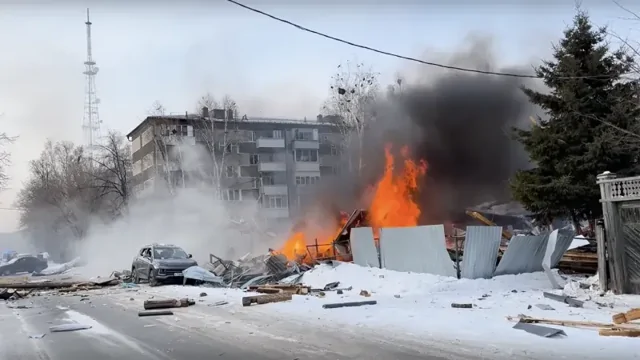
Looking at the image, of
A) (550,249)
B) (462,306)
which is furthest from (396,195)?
(462,306)

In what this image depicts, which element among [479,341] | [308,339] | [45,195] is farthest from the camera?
[45,195]

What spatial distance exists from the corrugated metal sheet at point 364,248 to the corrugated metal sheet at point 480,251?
3514 mm

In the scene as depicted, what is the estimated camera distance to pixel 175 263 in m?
21.4

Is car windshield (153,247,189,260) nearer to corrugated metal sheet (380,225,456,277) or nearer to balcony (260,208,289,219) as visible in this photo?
corrugated metal sheet (380,225,456,277)

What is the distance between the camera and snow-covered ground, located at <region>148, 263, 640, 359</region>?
24.8 ft

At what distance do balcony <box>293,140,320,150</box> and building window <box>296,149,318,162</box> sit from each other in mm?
365

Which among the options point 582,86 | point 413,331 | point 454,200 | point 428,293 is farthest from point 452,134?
point 413,331

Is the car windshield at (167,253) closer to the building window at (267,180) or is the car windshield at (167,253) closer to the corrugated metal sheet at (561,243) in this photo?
the corrugated metal sheet at (561,243)

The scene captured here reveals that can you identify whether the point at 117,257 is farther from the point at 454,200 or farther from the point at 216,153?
the point at 454,200

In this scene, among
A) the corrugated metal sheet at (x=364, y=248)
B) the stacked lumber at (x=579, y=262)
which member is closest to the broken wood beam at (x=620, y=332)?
the stacked lumber at (x=579, y=262)

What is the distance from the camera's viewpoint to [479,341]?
793 cm

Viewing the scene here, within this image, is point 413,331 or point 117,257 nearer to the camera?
point 413,331

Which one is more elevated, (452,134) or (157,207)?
(452,134)

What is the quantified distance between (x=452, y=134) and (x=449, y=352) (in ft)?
73.6
